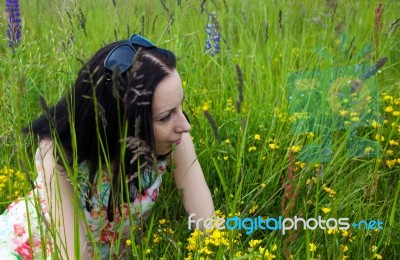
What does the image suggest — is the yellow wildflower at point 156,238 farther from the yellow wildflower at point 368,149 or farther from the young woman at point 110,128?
the yellow wildflower at point 368,149

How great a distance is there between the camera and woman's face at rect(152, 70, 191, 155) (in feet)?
6.03

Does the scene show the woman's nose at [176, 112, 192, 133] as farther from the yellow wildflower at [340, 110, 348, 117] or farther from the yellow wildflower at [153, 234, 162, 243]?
the yellow wildflower at [340, 110, 348, 117]

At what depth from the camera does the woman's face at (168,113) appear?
1839mm

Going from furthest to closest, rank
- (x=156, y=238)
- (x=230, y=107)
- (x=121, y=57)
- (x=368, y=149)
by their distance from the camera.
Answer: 1. (x=230, y=107)
2. (x=368, y=149)
3. (x=156, y=238)
4. (x=121, y=57)

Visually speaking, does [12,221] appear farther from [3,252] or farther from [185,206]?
[185,206]

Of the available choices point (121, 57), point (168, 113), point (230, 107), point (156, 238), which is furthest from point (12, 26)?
point (230, 107)

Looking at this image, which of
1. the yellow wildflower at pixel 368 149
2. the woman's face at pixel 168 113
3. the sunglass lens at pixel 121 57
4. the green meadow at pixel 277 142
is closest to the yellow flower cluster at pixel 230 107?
the green meadow at pixel 277 142

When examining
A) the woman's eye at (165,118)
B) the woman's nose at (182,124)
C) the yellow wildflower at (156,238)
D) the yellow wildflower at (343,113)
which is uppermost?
the woman's eye at (165,118)

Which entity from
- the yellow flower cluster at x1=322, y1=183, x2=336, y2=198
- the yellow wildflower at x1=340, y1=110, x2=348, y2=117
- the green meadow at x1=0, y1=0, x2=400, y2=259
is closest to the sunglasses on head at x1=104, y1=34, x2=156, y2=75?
A: the green meadow at x1=0, y1=0, x2=400, y2=259

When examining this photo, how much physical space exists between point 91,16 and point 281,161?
7.86 ft

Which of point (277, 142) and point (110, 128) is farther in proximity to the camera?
point (277, 142)

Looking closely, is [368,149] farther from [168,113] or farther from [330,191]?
[168,113]

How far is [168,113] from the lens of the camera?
1859mm

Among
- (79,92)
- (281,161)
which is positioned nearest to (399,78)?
(281,161)
